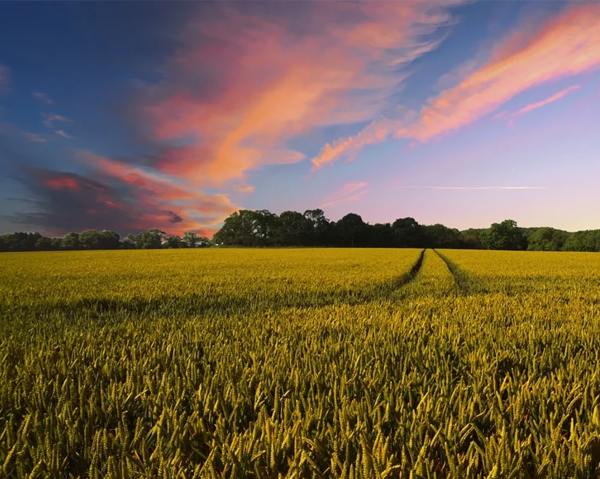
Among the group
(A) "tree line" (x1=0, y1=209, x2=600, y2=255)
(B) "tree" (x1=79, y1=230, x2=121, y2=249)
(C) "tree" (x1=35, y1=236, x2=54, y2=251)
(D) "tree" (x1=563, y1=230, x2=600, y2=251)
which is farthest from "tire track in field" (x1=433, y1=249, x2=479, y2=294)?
(D) "tree" (x1=563, y1=230, x2=600, y2=251)

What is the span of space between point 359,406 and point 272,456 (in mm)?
708

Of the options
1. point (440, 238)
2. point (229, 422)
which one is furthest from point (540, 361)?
point (440, 238)

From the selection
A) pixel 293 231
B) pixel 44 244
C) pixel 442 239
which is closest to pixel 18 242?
pixel 44 244

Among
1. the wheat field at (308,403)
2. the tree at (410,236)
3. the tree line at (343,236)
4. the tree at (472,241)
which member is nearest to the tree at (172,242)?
the tree line at (343,236)

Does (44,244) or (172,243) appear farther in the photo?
(172,243)

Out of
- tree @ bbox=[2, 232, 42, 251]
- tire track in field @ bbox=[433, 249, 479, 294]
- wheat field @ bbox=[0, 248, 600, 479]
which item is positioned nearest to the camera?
wheat field @ bbox=[0, 248, 600, 479]

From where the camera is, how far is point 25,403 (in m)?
2.49

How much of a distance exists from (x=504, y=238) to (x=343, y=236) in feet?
188

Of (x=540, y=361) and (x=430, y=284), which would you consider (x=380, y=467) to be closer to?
(x=540, y=361)

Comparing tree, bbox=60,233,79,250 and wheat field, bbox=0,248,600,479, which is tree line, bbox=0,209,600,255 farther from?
wheat field, bbox=0,248,600,479

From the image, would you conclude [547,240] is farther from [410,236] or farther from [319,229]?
[319,229]

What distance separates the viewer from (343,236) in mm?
118438

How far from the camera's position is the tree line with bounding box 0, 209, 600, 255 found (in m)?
112

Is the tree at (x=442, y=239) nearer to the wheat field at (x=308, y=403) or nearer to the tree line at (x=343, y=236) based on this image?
the tree line at (x=343, y=236)
